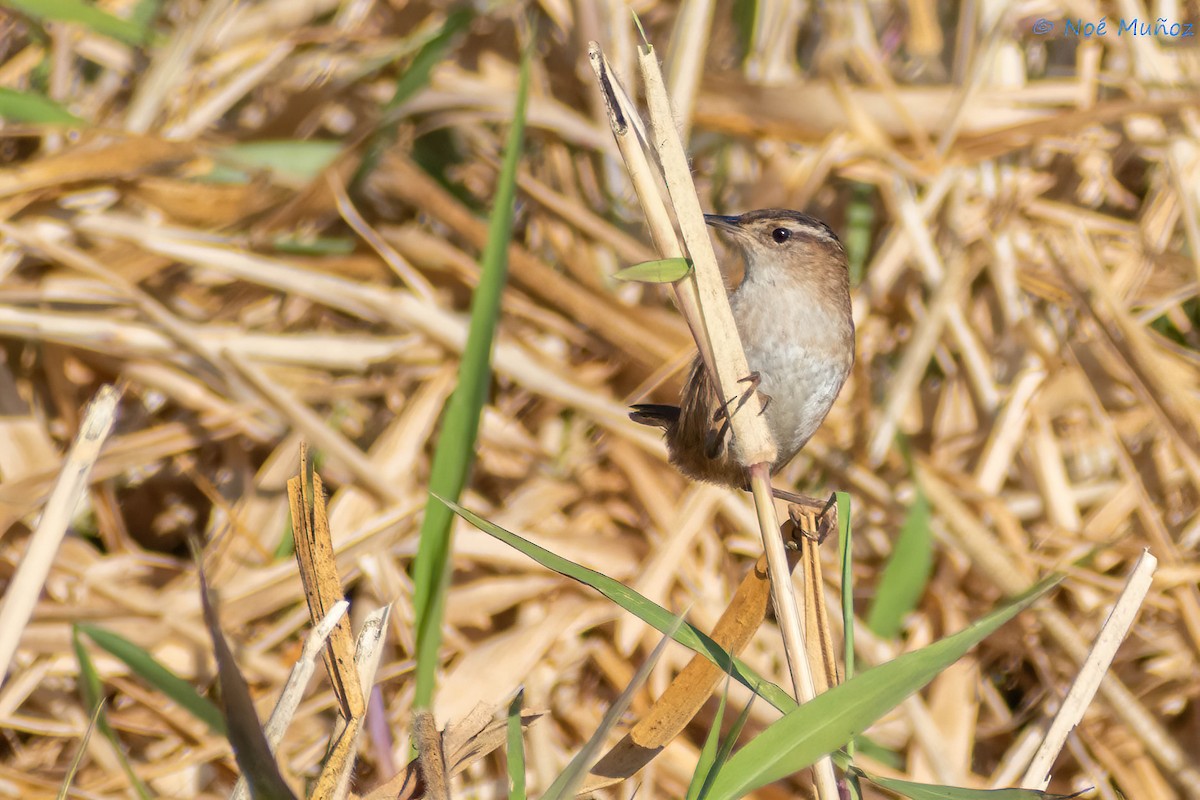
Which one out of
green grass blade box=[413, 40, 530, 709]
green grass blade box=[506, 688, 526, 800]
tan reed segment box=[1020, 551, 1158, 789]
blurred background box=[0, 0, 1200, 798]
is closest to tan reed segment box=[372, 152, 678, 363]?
blurred background box=[0, 0, 1200, 798]

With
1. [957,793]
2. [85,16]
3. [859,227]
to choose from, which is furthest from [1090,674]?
[85,16]

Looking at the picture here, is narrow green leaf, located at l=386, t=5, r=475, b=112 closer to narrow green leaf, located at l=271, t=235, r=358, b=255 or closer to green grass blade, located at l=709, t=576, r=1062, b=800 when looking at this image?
narrow green leaf, located at l=271, t=235, r=358, b=255

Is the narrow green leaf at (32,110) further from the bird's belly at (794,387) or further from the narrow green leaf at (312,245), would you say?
the bird's belly at (794,387)

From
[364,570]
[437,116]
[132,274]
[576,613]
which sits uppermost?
[437,116]

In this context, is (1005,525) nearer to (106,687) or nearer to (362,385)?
(362,385)

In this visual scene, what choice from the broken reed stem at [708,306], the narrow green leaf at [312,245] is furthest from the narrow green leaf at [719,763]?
the narrow green leaf at [312,245]

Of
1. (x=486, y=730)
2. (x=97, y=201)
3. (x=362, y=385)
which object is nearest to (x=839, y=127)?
(x=362, y=385)

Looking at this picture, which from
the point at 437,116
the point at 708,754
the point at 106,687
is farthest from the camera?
the point at 437,116

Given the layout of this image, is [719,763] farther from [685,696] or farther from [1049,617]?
[1049,617]
